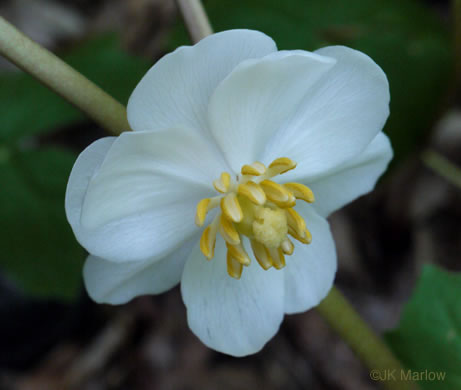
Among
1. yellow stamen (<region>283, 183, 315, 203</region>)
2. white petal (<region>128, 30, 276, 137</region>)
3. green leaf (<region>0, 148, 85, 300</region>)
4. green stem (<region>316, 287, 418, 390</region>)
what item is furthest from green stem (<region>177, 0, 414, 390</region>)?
green leaf (<region>0, 148, 85, 300</region>)

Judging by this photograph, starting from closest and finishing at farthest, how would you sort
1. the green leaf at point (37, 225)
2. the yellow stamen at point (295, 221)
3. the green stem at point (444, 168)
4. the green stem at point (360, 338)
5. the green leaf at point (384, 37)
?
the yellow stamen at point (295, 221)
the green stem at point (360, 338)
the green leaf at point (37, 225)
the green leaf at point (384, 37)
the green stem at point (444, 168)

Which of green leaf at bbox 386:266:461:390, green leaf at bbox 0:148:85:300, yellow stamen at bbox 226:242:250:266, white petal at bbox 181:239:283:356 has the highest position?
yellow stamen at bbox 226:242:250:266

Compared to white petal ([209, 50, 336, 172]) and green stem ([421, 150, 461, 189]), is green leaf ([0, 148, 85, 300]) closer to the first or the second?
white petal ([209, 50, 336, 172])

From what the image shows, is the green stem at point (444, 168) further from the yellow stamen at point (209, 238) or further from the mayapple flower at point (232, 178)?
the yellow stamen at point (209, 238)

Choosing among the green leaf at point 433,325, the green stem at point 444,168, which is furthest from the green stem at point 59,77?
the green stem at point 444,168

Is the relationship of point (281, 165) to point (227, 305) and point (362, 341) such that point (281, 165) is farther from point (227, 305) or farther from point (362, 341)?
point (362, 341)

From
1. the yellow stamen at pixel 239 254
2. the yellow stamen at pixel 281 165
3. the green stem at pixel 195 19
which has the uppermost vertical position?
the green stem at pixel 195 19
